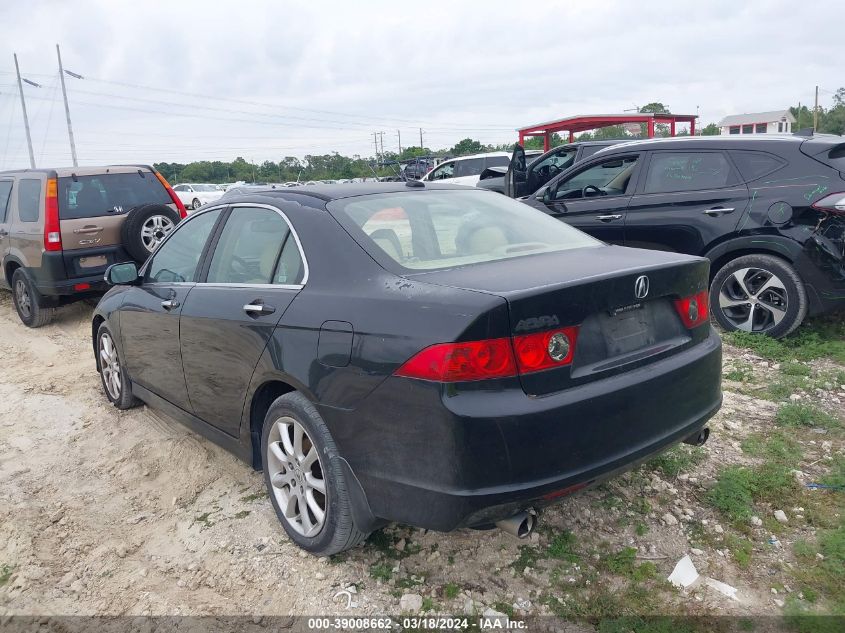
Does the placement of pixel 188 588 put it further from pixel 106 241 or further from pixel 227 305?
pixel 106 241

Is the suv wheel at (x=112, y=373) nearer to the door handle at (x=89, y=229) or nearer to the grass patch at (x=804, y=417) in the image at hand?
the door handle at (x=89, y=229)

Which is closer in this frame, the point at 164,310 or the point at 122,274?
the point at 164,310

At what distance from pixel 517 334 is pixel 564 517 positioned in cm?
130

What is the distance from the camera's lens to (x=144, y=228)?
26.0 ft

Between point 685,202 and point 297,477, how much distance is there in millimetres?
4666

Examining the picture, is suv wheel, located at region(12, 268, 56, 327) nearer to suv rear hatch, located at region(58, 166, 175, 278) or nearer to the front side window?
suv rear hatch, located at region(58, 166, 175, 278)

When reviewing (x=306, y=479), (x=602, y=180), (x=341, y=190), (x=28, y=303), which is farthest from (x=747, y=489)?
(x=28, y=303)

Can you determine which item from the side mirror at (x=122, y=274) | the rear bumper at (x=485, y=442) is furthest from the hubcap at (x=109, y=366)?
the rear bumper at (x=485, y=442)

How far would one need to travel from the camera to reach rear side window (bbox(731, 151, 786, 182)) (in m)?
5.76

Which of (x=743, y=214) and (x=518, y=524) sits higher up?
(x=743, y=214)

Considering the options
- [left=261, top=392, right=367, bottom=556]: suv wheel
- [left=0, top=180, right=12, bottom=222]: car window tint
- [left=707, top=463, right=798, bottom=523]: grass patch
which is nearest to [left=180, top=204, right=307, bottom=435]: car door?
[left=261, top=392, right=367, bottom=556]: suv wheel

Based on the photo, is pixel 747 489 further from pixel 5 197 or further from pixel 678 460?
pixel 5 197

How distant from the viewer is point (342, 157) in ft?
217

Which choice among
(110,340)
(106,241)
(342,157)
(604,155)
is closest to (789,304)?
(604,155)
